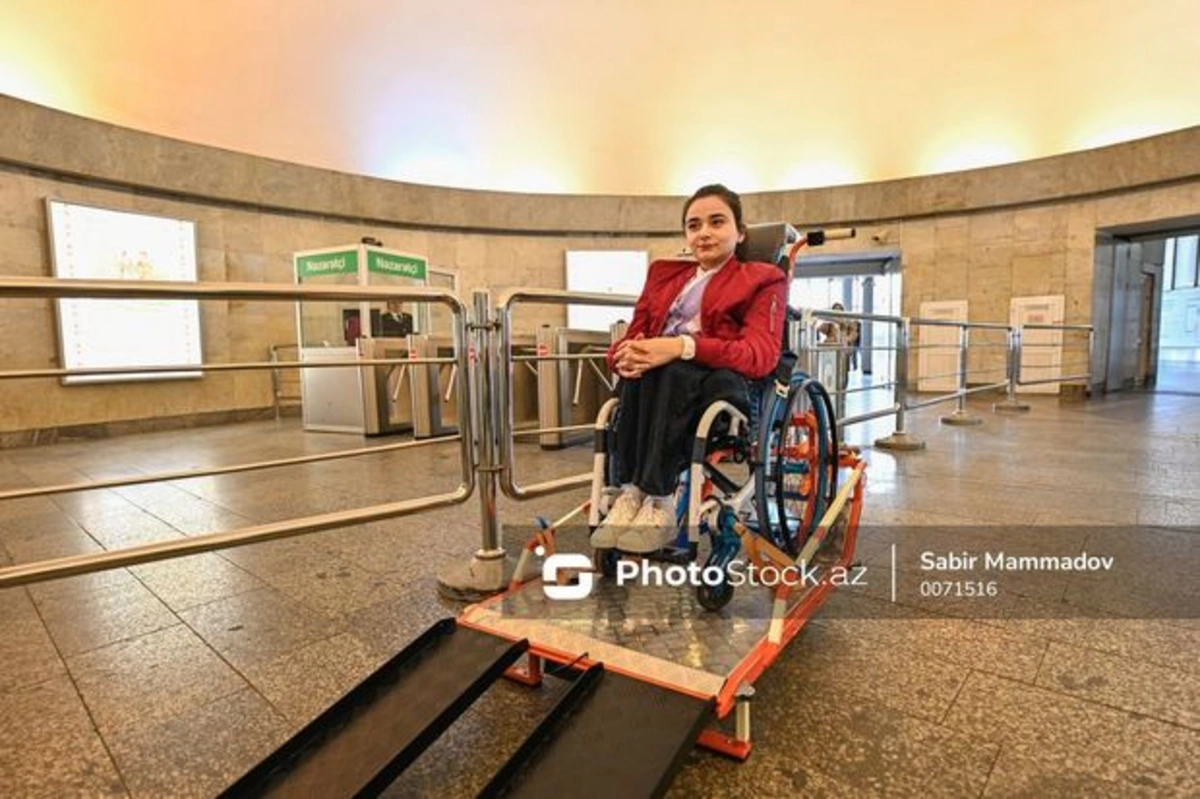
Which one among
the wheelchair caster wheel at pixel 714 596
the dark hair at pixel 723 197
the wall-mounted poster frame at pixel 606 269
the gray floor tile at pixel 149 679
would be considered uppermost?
the wall-mounted poster frame at pixel 606 269

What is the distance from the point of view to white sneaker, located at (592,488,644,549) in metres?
1.64

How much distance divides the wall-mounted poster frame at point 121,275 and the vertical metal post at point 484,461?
5773 millimetres

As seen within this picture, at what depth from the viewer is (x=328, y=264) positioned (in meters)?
7.14

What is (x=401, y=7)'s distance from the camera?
375 inches

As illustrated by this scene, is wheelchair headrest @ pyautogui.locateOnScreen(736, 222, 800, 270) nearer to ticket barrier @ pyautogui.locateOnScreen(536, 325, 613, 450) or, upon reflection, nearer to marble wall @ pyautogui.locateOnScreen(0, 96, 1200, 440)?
ticket barrier @ pyautogui.locateOnScreen(536, 325, 613, 450)

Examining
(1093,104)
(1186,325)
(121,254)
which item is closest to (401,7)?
(121,254)

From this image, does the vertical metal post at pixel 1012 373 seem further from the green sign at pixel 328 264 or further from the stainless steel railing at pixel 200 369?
the green sign at pixel 328 264

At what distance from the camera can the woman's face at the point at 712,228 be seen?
75.2 inches

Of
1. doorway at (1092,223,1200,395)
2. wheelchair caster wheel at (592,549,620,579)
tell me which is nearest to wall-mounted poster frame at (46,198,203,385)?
wheelchair caster wheel at (592,549,620,579)

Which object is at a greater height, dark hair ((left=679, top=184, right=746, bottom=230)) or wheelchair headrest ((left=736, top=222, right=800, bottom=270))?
dark hair ((left=679, top=184, right=746, bottom=230))

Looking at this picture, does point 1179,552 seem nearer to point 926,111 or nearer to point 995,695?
point 995,695

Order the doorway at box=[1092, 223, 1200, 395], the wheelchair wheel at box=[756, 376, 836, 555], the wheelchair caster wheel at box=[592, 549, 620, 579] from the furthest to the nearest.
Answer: the doorway at box=[1092, 223, 1200, 395], the wheelchair wheel at box=[756, 376, 836, 555], the wheelchair caster wheel at box=[592, 549, 620, 579]

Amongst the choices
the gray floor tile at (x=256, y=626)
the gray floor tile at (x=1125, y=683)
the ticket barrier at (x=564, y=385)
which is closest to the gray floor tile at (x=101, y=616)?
the gray floor tile at (x=256, y=626)

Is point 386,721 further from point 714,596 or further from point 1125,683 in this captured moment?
point 1125,683
